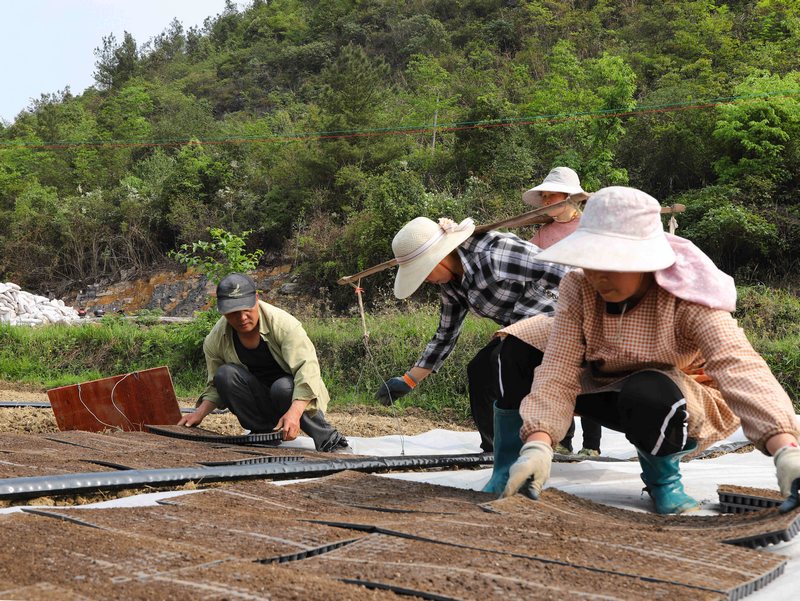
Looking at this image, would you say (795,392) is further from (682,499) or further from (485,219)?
(485,219)

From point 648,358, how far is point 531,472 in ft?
1.47

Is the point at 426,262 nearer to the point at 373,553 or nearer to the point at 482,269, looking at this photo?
the point at 482,269

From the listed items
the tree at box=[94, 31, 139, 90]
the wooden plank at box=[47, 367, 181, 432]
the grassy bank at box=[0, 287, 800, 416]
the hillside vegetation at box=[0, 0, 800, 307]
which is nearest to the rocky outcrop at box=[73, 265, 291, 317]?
the hillside vegetation at box=[0, 0, 800, 307]

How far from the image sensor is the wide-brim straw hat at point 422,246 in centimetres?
275

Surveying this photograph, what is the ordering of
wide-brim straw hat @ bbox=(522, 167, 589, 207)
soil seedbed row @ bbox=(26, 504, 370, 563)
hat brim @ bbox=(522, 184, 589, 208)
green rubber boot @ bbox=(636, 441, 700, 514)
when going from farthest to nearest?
wide-brim straw hat @ bbox=(522, 167, 589, 207), hat brim @ bbox=(522, 184, 589, 208), green rubber boot @ bbox=(636, 441, 700, 514), soil seedbed row @ bbox=(26, 504, 370, 563)

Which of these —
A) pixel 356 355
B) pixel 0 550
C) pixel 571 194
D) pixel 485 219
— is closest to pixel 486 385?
pixel 571 194

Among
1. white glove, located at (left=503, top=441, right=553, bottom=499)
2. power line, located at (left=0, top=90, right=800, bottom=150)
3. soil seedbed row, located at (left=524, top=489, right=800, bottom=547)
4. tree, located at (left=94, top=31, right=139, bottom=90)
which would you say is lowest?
soil seedbed row, located at (left=524, top=489, right=800, bottom=547)

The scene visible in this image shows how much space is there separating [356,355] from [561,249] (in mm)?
5315

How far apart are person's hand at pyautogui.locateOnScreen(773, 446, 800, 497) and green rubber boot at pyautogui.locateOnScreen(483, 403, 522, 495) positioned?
2.66ft

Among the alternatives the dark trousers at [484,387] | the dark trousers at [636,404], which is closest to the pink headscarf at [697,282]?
the dark trousers at [636,404]

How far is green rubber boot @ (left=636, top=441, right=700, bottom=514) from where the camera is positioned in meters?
2.09

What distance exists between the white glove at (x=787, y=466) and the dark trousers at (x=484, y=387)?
1283 mm

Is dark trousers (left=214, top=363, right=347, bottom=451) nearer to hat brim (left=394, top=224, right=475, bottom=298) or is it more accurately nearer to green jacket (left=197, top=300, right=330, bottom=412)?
green jacket (left=197, top=300, right=330, bottom=412)

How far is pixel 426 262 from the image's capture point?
9.01ft
